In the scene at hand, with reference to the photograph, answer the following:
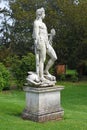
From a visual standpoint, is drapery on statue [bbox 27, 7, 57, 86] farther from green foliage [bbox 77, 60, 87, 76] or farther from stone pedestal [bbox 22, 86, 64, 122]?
green foliage [bbox 77, 60, 87, 76]

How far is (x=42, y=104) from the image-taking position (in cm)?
935

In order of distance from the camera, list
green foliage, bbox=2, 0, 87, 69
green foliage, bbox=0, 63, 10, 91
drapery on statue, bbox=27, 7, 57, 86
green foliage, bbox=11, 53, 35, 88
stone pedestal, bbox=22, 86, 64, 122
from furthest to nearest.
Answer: green foliage, bbox=2, 0, 87, 69 < green foliage, bbox=11, 53, 35, 88 < green foliage, bbox=0, 63, 10, 91 < drapery on statue, bbox=27, 7, 57, 86 < stone pedestal, bbox=22, 86, 64, 122

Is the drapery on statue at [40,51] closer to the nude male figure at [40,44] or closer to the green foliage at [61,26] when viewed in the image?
the nude male figure at [40,44]

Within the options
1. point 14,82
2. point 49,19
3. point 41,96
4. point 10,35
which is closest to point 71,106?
point 41,96

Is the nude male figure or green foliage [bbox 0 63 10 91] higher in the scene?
the nude male figure

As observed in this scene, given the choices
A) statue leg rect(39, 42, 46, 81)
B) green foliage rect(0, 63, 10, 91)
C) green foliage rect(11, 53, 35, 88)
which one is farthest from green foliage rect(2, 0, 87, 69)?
statue leg rect(39, 42, 46, 81)

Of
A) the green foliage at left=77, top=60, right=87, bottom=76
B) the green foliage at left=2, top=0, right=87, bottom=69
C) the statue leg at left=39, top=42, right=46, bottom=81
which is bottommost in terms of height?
the green foliage at left=77, top=60, right=87, bottom=76

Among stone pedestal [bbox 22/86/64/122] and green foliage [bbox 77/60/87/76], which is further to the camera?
green foliage [bbox 77/60/87/76]

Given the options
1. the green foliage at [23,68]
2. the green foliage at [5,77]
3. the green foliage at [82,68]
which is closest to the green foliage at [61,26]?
→ the green foliage at [82,68]

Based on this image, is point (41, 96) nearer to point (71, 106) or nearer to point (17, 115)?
point (17, 115)

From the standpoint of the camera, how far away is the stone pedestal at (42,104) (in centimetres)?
927

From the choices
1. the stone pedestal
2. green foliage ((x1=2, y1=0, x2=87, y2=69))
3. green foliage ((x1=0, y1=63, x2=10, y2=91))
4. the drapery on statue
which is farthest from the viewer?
green foliage ((x1=2, y1=0, x2=87, y2=69))

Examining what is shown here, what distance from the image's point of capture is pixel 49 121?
9.45 metres

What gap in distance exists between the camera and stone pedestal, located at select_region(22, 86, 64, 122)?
9.27 meters
